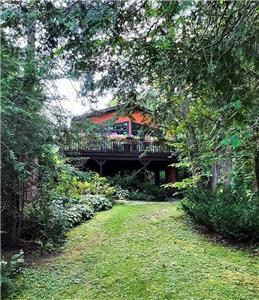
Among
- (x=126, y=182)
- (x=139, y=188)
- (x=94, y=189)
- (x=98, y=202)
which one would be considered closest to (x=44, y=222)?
(x=98, y=202)

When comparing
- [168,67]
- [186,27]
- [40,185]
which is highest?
[186,27]

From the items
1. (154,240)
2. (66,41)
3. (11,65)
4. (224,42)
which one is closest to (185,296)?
(154,240)

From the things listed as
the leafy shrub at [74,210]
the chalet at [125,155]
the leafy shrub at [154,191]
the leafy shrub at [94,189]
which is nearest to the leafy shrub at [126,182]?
the leafy shrub at [154,191]

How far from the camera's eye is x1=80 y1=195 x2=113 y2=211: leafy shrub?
11436mm

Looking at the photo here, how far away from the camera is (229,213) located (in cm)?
723

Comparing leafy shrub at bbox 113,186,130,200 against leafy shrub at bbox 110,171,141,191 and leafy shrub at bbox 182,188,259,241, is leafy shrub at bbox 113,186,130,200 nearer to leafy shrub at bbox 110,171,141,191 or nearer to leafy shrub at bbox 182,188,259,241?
leafy shrub at bbox 110,171,141,191

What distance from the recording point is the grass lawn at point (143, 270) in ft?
15.4

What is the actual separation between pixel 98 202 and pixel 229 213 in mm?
5612

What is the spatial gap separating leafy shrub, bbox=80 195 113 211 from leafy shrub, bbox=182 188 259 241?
370 centimetres

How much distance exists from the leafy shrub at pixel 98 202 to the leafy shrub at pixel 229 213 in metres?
3.70

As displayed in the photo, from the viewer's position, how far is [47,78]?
220 inches

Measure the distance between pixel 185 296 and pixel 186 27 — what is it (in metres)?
3.36

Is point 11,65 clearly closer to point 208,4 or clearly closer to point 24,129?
point 24,129

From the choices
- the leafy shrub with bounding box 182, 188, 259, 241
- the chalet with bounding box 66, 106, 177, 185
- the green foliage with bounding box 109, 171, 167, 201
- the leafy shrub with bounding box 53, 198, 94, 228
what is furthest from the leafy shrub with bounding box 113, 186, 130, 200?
the leafy shrub with bounding box 182, 188, 259, 241
